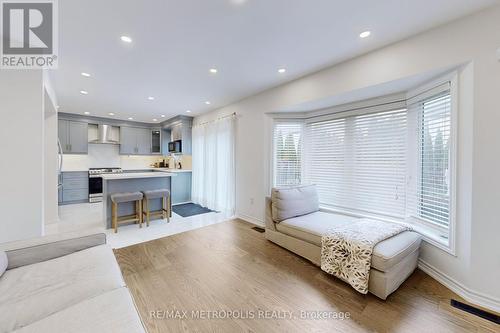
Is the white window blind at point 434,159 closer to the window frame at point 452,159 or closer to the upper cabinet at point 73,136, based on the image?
the window frame at point 452,159

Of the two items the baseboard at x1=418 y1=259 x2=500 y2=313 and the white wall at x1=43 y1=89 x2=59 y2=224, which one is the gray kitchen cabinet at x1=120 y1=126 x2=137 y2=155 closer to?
the white wall at x1=43 y1=89 x2=59 y2=224

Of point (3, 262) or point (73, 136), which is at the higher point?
point (73, 136)

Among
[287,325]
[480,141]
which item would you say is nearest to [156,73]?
[287,325]

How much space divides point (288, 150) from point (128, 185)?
3242 millimetres

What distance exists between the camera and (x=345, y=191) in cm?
328

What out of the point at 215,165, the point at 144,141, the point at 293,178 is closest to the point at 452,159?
the point at 293,178

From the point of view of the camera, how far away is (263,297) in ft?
6.15

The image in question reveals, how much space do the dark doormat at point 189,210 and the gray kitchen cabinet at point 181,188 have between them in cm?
31

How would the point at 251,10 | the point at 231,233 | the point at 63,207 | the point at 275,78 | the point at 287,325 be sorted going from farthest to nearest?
the point at 63,207, the point at 231,233, the point at 275,78, the point at 251,10, the point at 287,325

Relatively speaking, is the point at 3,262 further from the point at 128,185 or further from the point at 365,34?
the point at 365,34

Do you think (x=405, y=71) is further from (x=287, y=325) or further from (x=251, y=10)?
(x=287, y=325)

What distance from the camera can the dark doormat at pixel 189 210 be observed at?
4.71 m

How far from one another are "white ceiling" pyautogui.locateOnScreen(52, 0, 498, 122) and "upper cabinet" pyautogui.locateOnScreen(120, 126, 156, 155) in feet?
10.8

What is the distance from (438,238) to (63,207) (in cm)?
761
